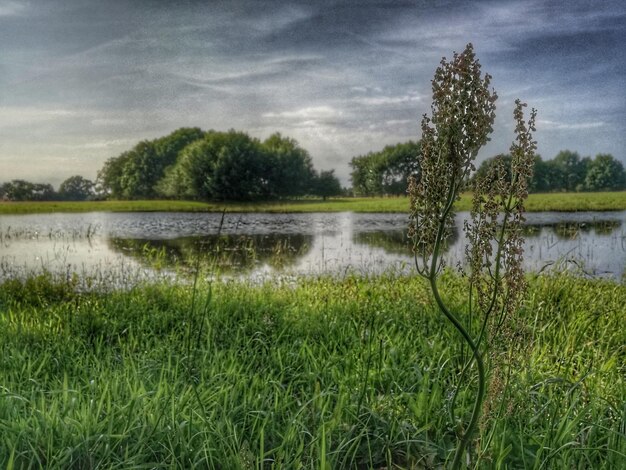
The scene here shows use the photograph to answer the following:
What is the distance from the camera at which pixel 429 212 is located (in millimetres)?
1721

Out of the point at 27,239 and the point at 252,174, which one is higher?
the point at 252,174

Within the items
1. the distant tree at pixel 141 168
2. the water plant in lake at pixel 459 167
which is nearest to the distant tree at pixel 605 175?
the distant tree at pixel 141 168

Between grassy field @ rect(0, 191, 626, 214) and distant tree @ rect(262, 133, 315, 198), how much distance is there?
1410 millimetres

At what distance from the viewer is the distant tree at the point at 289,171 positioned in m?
52.7

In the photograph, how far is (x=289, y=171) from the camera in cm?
5347

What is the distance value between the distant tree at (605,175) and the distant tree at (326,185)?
2535cm

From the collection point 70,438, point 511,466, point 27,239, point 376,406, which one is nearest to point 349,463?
point 376,406

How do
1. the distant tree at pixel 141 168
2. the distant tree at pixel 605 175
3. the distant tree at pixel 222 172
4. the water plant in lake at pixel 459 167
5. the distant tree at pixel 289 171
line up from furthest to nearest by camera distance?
the distant tree at pixel 141 168 → the distant tree at pixel 289 171 → the distant tree at pixel 222 172 → the distant tree at pixel 605 175 → the water plant in lake at pixel 459 167

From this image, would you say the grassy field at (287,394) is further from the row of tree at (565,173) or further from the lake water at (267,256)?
the row of tree at (565,173)

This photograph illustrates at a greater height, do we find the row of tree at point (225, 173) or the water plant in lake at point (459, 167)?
the row of tree at point (225, 173)

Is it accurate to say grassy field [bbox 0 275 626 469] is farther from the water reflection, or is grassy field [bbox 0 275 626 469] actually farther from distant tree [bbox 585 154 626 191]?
distant tree [bbox 585 154 626 191]

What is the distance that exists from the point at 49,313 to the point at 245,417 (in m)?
4.65

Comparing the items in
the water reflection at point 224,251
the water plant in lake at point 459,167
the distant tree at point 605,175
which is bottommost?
the water reflection at point 224,251

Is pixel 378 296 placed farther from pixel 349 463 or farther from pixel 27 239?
pixel 27 239
